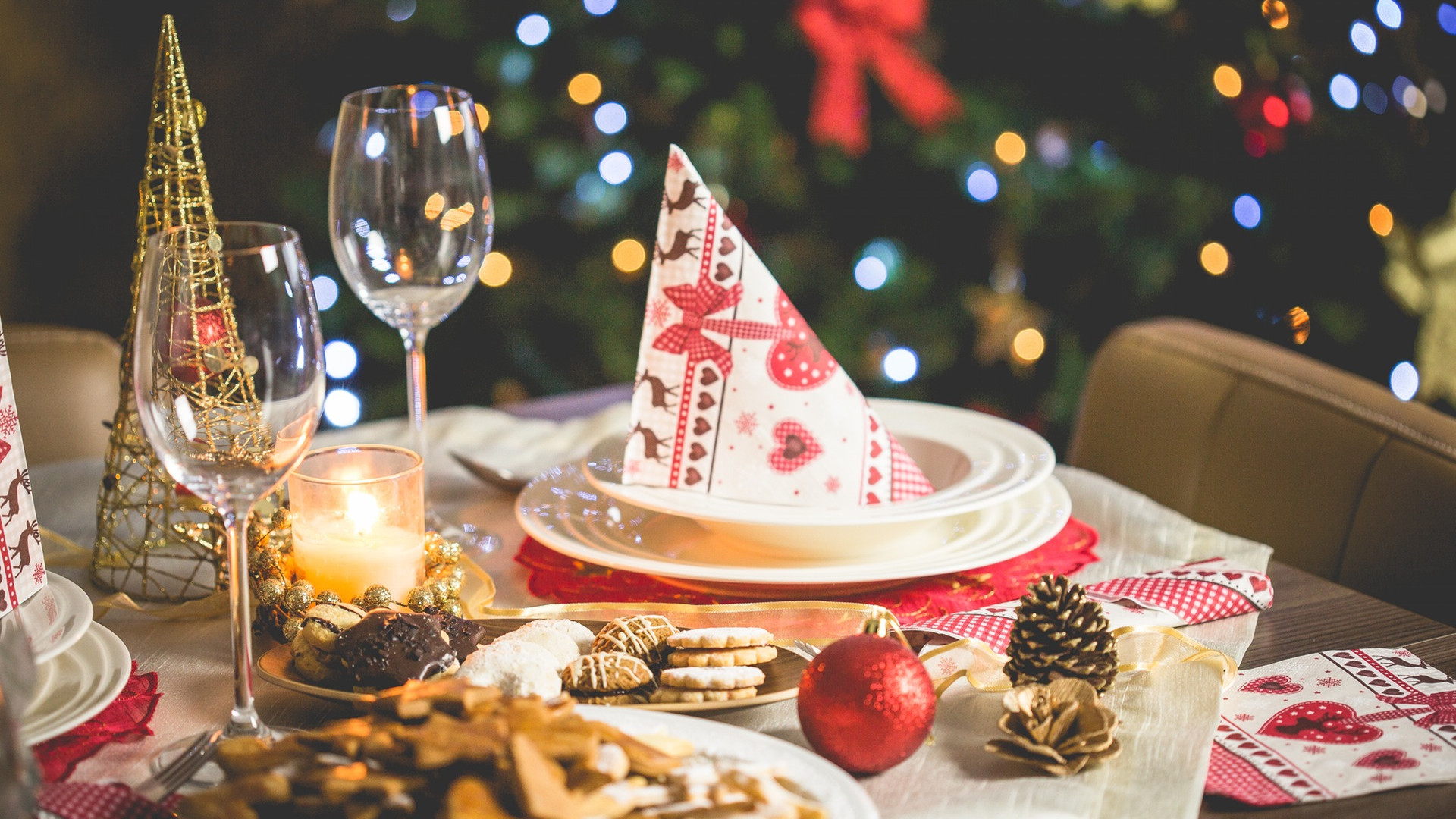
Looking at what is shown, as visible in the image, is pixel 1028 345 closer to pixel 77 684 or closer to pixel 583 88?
pixel 583 88

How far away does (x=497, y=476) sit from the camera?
3.56 feet

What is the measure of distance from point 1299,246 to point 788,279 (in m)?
1.07

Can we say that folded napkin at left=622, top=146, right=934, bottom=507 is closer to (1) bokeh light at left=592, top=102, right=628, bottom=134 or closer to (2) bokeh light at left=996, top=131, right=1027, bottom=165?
(1) bokeh light at left=592, top=102, right=628, bottom=134

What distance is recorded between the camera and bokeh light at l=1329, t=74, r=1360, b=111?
7.65ft

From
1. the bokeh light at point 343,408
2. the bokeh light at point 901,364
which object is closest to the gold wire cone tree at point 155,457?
the bokeh light at point 343,408

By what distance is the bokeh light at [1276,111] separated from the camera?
Result: 7.89ft

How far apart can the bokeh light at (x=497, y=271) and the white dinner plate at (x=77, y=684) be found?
170cm

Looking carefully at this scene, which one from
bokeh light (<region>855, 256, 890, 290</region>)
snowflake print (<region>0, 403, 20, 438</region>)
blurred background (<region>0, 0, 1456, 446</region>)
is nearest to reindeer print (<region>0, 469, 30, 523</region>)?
snowflake print (<region>0, 403, 20, 438</region>)

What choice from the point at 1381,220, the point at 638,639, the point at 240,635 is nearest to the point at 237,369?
the point at 240,635

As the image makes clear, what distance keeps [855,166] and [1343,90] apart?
970 mm

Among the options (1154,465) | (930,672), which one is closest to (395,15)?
(1154,465)

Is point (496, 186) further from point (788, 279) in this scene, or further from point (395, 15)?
point (788, 279)

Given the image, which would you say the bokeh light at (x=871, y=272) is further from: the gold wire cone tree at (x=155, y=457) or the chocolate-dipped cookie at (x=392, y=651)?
the chocolate-dipped cookie at (x=392, y=651)

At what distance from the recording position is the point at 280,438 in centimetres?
58
